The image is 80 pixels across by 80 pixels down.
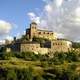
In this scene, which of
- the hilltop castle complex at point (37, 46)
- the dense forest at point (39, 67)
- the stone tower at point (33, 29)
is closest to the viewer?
the dense forest at point (39, 67)

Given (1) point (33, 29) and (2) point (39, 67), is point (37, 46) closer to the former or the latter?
(1) point (33, 29)

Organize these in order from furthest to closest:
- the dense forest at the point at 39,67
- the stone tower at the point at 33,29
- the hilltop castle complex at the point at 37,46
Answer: the stone tower at the point at 33,29, the hilltop castle complex at the point at 37,46, the dense forest at the point at 39,67

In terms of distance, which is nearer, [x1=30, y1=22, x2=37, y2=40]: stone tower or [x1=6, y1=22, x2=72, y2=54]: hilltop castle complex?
[x1=6, y1=22, x2=72, y2=54]: hilltop castle complex

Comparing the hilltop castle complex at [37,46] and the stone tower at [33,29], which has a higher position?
the stone tower at [33,29]

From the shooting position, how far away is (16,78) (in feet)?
180

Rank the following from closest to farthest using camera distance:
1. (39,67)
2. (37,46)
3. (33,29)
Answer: (39,67)
(37,46)
(33,29)

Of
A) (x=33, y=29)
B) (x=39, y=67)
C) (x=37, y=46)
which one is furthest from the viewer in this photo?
(x=33, y=29)

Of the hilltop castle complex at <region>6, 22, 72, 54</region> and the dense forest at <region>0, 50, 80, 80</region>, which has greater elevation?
the hilltop castle complex at <region>6, 22, 72, 54</region>

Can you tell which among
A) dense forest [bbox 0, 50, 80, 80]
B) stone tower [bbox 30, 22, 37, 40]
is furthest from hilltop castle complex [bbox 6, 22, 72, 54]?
dense forest [bbox 0, 50, 80, 80]

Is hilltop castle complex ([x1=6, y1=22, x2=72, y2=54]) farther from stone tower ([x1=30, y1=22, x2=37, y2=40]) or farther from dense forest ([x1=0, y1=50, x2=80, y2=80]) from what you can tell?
dense forest ([x1=0, y1=50, x2=80, y2=80])

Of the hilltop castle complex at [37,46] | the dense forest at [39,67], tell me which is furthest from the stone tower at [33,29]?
the dense forest at [39,67]

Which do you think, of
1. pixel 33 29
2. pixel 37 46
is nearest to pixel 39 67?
pixel 37 46

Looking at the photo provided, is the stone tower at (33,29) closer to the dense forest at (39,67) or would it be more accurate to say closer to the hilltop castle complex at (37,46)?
the hilltop castle complex at (37,46)

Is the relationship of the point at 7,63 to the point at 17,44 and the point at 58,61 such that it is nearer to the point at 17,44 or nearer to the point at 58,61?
the point at 58,61
